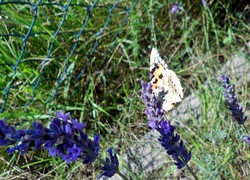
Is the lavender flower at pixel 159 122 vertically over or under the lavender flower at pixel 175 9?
under

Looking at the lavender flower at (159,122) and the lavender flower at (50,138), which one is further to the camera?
the lavender flower at (159,122)

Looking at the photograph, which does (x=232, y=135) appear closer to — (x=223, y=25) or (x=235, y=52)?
(x=235, y=52)

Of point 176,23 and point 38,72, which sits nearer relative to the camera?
point 38,72

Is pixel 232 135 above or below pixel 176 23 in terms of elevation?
below

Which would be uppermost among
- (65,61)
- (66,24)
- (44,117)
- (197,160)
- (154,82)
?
(66,24)

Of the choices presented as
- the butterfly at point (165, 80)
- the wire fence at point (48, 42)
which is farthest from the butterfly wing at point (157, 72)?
the wire fence at point (48, 42)

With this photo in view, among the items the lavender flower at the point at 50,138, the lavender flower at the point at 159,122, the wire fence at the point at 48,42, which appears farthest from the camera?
the wire fence at the point at 48,42

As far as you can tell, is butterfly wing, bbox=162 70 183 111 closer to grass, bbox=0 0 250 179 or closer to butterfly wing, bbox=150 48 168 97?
butterfly wing, bbox=150 48 168 97

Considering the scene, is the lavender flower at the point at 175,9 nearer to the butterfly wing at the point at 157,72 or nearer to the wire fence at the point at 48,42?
the wire fence at the point at 48,42

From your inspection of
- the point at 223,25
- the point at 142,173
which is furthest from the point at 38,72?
the point at 223,25
